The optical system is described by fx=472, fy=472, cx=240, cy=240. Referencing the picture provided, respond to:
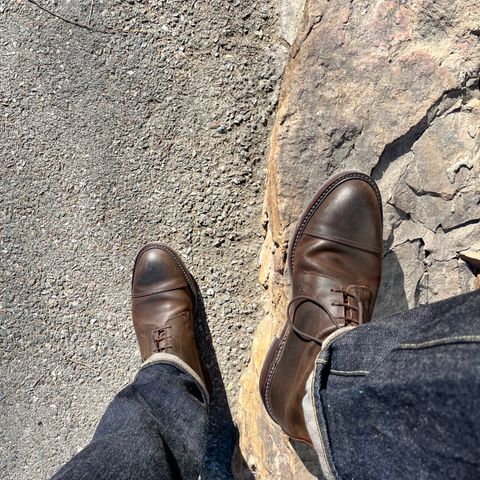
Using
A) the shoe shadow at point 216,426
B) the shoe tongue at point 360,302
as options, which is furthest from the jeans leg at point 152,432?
the shoe tongue at point 360,302

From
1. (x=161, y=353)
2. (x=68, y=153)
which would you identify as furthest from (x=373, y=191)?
(x=68, y=153)

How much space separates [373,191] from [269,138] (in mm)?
467

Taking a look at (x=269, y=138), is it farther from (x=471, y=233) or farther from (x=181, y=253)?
(x=471, y=233)

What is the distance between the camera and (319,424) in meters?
1.18

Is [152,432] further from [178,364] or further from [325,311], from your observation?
[325,311]

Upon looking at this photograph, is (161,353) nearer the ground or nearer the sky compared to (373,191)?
nearer the ground

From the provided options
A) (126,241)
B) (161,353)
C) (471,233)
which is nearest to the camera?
(471,233)

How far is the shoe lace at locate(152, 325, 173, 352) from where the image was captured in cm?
173

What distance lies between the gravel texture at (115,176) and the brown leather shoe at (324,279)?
0.30 m

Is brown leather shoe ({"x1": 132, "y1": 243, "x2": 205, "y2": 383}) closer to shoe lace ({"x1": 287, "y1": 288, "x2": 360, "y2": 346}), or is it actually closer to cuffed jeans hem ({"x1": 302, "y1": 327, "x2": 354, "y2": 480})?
shoe lace ({"x1": 287, "y1": 288, "x2": 360, "y2": 346})

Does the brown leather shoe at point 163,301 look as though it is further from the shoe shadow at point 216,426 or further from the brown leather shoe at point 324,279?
the brown leather shoe at point 324,279

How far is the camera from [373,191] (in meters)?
1.45

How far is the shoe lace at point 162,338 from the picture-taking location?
1.73m

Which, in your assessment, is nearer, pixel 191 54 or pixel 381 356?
pixel 381 356
